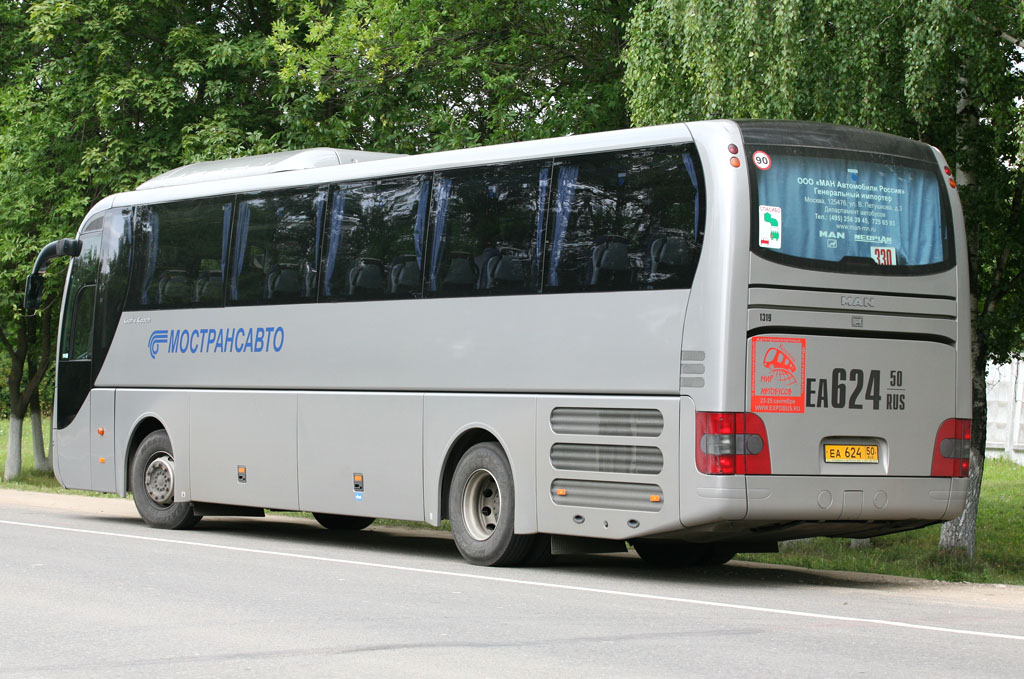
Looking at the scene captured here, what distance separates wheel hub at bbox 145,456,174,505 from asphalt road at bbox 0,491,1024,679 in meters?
2.42

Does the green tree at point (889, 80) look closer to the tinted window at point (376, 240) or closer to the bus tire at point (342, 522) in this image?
the tinted window at point (376, 240)

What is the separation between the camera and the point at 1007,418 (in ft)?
129

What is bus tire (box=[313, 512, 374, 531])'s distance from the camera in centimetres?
1850

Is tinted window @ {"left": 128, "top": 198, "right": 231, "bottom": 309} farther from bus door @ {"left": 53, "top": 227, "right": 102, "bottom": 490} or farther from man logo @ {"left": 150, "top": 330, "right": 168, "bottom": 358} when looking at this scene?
bus door @ {"left": 53, "top": 227, "right": 102, "bottom": 490}

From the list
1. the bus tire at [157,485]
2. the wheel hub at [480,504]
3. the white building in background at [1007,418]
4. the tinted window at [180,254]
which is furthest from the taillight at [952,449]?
the white building in background at [1007,418]

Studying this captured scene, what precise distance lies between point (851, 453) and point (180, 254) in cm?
832

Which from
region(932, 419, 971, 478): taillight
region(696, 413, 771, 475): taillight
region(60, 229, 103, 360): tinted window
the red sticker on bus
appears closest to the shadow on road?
region(932, 419, 971, 478): taillight

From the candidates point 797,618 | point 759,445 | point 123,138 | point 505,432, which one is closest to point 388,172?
point 505,432

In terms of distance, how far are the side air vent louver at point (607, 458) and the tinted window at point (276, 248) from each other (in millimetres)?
3799

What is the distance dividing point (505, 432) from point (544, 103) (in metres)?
9.42

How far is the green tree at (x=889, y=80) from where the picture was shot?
15109 millimetres

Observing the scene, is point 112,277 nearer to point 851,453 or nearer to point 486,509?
point 486,509

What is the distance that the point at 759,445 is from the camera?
11664mm

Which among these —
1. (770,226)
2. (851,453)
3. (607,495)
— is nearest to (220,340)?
(607,495)
